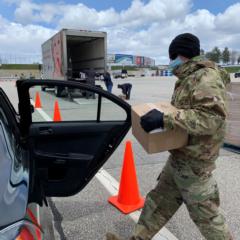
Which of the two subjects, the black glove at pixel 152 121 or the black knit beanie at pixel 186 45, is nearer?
the black glove at pixel 152 121

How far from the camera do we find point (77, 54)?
21.2 m

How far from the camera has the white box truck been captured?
1697cm

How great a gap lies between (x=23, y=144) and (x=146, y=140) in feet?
3.10

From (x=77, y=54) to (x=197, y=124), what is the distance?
64.6ft

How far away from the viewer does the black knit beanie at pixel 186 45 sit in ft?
7.97

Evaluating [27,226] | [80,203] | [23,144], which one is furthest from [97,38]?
[27,226]

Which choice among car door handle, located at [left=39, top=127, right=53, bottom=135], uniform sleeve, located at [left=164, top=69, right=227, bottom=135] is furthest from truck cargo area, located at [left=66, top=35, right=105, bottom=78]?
uniform sleeve, located at [left=164, top=69, right=227, bottom=135]

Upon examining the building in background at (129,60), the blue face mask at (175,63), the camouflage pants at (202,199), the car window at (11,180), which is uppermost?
the blue face mask at (175,63)

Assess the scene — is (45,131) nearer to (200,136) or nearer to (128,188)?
(128,188)

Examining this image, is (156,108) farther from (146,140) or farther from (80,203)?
(80,203)

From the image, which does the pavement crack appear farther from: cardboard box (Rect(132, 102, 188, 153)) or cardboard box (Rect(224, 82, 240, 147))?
cardboard box (Rect(224, 82, 240, 147))

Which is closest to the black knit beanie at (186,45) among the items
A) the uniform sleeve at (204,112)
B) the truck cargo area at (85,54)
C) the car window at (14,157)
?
the uniform sleeve at (204,112)

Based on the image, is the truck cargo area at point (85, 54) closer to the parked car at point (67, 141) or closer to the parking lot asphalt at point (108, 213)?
the parking lot asphalt at point (108, 213)

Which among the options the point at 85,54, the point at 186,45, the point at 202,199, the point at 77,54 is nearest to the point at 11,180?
the point at 202,199
